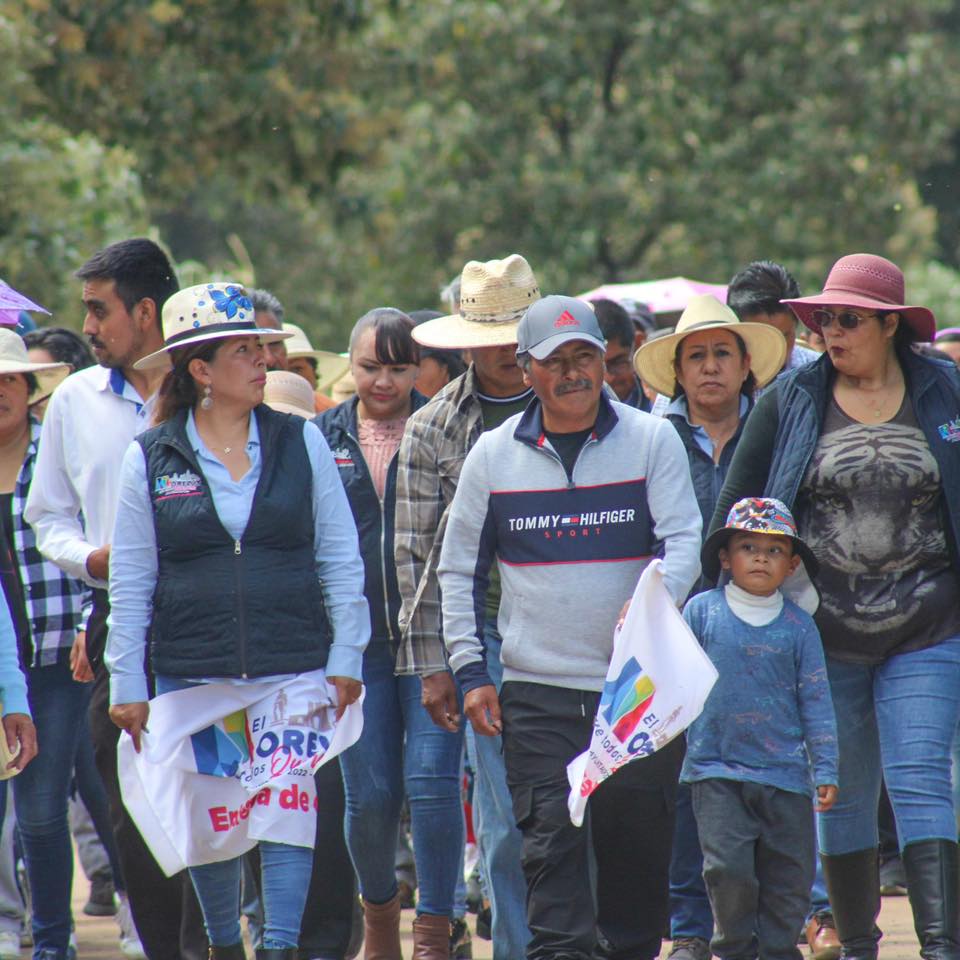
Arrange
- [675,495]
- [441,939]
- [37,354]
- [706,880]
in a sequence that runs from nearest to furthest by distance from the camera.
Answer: [675,495] < [706,880] < [441,939] < [37,354]

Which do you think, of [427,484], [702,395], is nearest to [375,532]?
[427,484]

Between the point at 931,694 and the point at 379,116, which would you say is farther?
the point at 379,116

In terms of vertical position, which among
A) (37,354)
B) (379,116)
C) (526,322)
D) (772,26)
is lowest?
(526,322)

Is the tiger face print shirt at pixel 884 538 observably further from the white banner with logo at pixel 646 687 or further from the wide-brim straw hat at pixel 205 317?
the wide-brim straw hat at pixel 205 317

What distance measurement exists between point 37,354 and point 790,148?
1904cm

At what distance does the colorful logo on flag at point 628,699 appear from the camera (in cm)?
580

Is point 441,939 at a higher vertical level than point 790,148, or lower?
lower

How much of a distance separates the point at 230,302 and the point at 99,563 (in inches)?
40.1

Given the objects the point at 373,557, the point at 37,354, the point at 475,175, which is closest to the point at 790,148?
the point at 475,175

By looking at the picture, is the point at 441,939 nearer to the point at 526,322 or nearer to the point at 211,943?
the point at 211,943

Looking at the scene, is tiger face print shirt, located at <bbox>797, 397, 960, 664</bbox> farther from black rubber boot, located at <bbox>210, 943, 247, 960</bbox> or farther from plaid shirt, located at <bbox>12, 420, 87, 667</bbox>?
plaid shirt, located at <bbox>12, 420, 87, 667</bbox>

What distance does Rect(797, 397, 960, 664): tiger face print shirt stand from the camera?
628 centimetres

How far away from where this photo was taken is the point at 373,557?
287 inches

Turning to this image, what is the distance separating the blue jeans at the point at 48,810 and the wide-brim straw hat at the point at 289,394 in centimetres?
167
